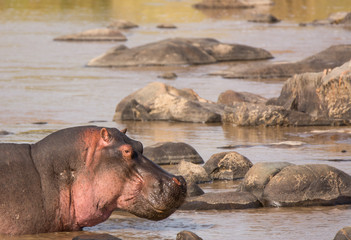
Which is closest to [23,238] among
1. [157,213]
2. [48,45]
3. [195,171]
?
[157,213]

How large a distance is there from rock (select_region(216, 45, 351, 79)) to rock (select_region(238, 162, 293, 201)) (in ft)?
36.9

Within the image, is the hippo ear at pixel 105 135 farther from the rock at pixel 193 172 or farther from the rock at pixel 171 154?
the rock at pixel 171 154

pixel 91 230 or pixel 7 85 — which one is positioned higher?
pixel 91 230

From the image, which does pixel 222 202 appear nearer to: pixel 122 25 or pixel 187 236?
pixel 187 236

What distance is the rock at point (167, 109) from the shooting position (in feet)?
45.6

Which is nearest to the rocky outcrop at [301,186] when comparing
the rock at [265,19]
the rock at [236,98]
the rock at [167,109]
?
the rock at [167,109]

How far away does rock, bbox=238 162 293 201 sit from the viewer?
27.2ft

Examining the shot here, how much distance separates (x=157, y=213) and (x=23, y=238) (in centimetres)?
91

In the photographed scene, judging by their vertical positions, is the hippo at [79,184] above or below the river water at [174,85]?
above

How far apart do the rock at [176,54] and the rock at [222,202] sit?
15459 mm

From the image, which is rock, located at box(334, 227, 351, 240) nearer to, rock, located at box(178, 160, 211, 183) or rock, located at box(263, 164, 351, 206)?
rock, located at box(263, 164, 351, 206)

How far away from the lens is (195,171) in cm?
905

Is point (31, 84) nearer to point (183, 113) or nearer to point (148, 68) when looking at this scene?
point (148, 68)

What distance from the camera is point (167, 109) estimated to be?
14188 millimetres
